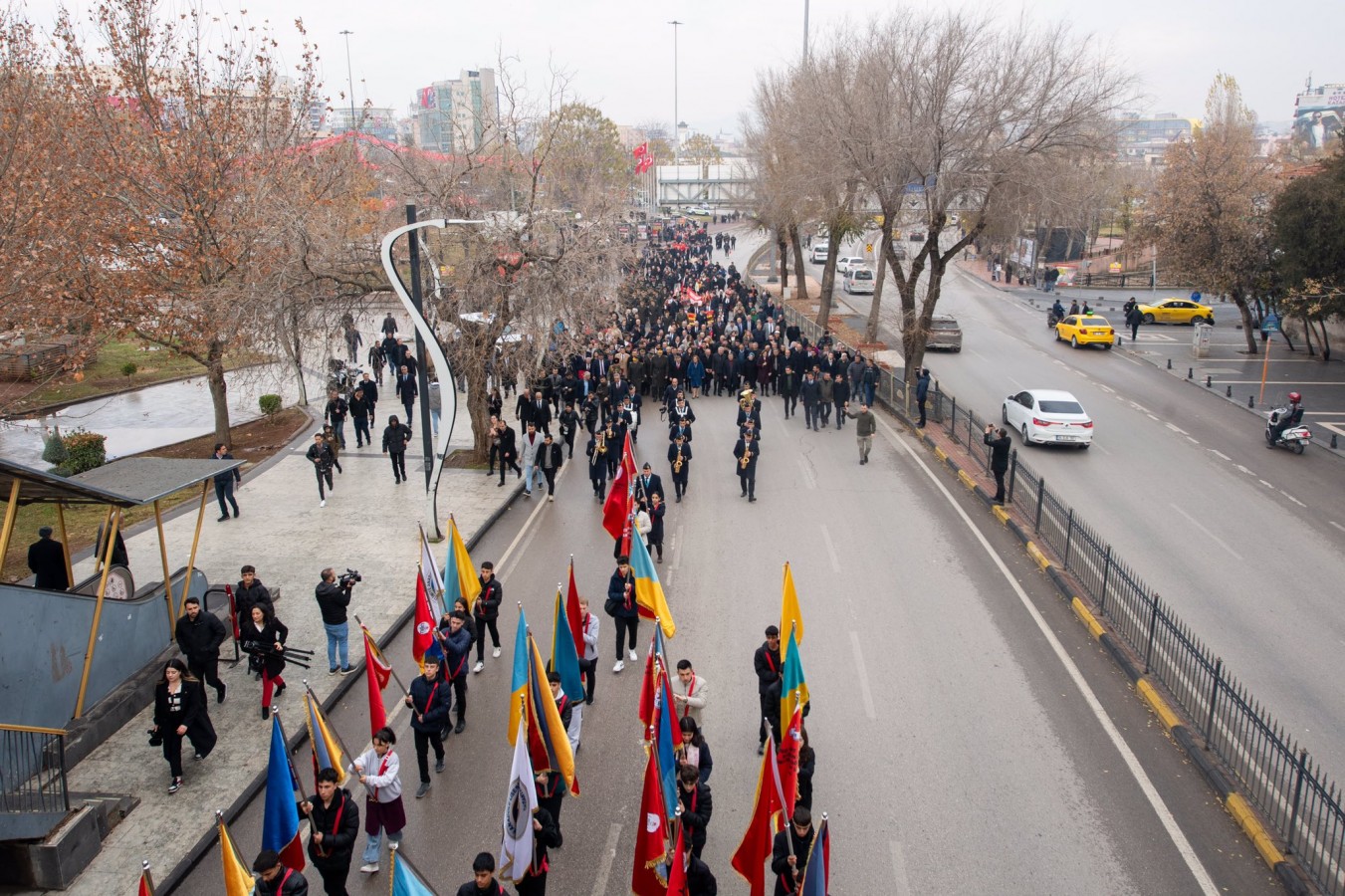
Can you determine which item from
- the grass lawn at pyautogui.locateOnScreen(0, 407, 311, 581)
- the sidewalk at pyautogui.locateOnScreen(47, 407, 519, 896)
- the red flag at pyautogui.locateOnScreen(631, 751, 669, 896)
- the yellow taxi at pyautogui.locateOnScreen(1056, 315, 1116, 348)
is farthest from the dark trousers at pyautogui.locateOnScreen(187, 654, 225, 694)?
the yellow taxi at pyautogui.locateOnScreen(1056, 315, 1116, 348)

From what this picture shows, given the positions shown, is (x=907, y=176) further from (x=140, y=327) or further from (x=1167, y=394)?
(x=140, y=327)

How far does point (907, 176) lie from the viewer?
26750 mm

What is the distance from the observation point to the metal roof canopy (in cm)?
972

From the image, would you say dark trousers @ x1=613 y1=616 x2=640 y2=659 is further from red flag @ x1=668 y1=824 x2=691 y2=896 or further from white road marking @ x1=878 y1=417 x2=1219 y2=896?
white road marking @ x1=878 y1=417 x2=1219 y2=896

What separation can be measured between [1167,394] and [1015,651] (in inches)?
836

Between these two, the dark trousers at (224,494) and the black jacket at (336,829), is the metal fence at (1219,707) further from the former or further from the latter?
the dark trousers at (224,494)

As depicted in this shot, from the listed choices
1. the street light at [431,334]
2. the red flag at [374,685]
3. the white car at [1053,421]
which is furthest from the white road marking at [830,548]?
the white car at [1053,421]

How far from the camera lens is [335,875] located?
787 centimetres

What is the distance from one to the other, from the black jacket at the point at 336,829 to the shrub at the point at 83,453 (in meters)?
15.9

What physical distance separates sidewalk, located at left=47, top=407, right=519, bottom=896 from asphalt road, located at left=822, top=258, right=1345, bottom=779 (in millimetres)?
11354

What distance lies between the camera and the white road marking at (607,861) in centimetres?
841

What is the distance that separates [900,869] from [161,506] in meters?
16.0

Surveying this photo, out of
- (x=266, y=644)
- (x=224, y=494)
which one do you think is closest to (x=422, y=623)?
(x=266, y=644)

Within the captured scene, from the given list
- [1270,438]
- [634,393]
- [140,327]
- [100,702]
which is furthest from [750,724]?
[1270,438]
